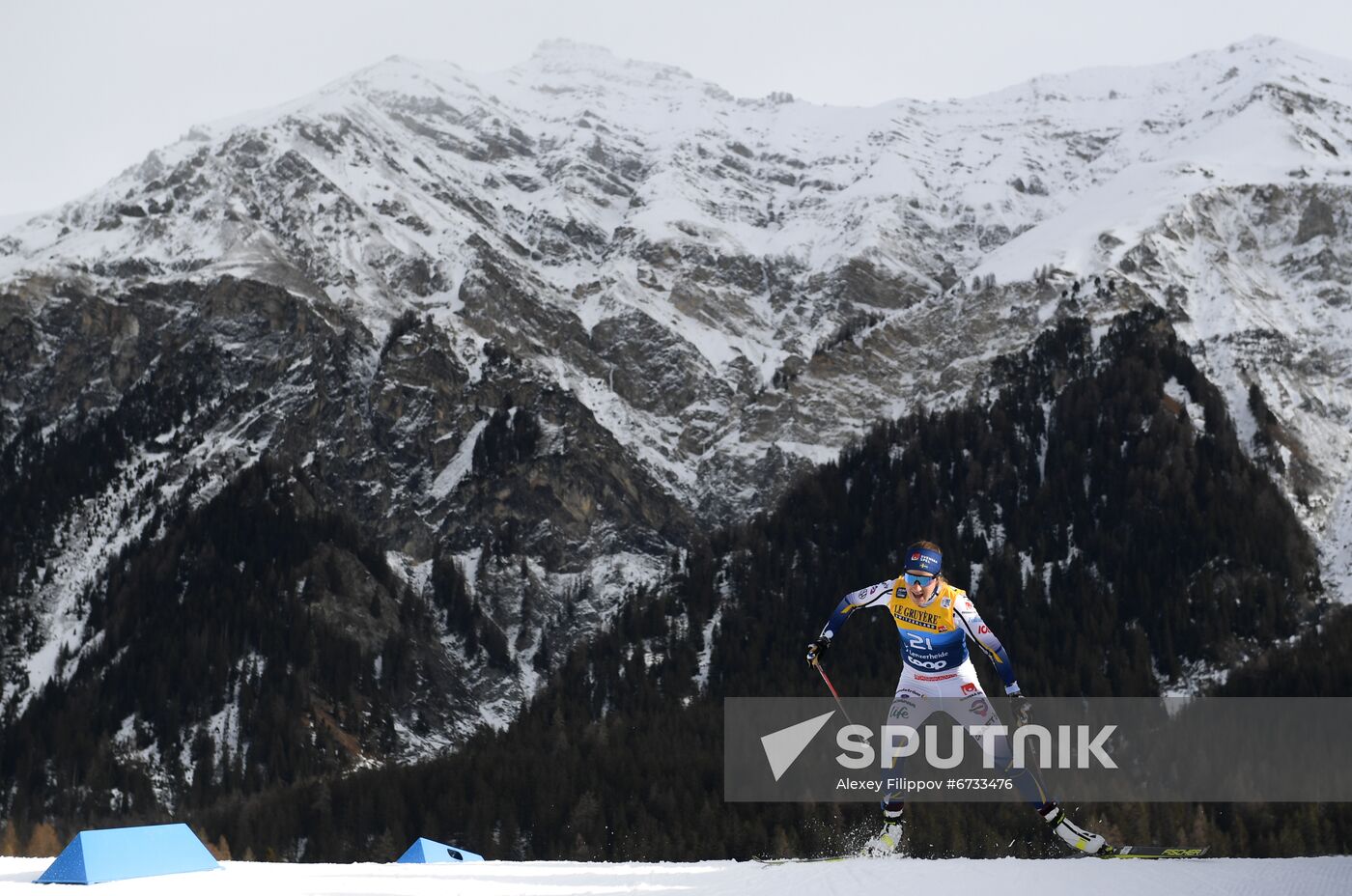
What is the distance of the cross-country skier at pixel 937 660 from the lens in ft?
83.6

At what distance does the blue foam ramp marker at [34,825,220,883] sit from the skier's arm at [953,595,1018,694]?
1320cm

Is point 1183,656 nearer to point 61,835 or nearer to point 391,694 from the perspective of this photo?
point 391,694

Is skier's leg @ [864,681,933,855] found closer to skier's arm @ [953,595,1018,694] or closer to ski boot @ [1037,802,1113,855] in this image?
skier's arm @ [953,595,1018,694]

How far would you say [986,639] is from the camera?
25.1 meters

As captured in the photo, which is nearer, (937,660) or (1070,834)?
(1070,834)

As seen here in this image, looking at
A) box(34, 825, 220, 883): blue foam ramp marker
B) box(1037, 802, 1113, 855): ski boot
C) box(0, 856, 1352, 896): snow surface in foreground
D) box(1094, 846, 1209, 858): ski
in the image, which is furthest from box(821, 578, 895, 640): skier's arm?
box(34, 825, 220, 883): blue foam ramp marker

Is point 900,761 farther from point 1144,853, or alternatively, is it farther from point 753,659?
point 753,659

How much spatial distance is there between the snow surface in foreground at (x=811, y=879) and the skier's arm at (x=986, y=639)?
9.86 feet

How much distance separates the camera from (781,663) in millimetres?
172000

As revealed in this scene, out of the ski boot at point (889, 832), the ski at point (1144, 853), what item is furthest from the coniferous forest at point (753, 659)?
the ski boot at point (889, 832)

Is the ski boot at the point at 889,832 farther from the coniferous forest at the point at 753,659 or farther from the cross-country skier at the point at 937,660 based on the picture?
the coniferous forest at the point at 753,659

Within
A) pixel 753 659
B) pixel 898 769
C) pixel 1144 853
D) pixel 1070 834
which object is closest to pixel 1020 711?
pixel 1070 834

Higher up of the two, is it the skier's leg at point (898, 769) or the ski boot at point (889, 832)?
the skier's leg at point (898, 769)

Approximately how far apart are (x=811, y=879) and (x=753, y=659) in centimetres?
15049
